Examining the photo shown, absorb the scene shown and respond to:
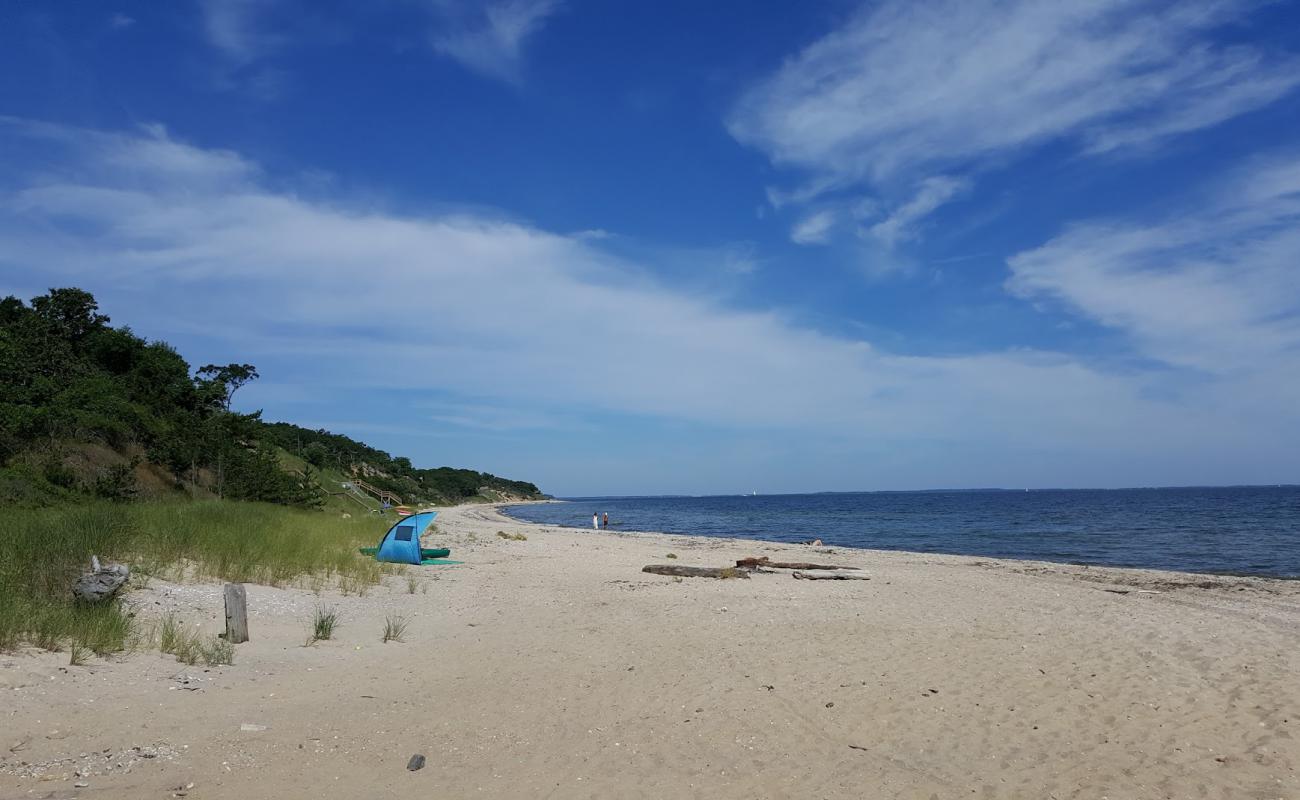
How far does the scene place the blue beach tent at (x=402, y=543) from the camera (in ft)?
62.0

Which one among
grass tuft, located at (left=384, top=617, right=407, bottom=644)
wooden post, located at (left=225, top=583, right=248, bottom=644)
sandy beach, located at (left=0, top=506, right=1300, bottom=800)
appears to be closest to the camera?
sandy beach, located at (left=0, top=506, right=1300, bottom=800)

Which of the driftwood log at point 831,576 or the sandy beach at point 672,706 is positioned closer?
the sandy beach at point 672,706

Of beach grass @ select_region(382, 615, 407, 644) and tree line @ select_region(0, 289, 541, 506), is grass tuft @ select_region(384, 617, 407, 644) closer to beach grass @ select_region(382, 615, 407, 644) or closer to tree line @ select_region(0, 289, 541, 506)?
beach grass @ select_region(382, 615, 407, 644)

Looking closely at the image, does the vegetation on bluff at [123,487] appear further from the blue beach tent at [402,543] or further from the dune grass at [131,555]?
the blue beach tent at [402,543]

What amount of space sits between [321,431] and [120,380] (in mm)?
52335

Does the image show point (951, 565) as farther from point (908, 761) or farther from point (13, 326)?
point (13, 326)

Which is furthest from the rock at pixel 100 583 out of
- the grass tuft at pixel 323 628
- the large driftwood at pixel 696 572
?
the large driftwood at pixel 696 572

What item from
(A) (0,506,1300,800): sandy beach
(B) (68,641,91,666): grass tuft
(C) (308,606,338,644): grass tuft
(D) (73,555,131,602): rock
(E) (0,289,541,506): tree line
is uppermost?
(E) (0,289,541,506): tree line

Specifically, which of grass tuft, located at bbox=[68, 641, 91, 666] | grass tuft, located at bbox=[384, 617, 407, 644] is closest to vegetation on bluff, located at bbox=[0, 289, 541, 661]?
grass tuft, located at bbox=[68, 641, 91, 666]

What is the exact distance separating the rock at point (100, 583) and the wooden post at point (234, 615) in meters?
1.12

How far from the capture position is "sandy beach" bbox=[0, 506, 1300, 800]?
5484mm

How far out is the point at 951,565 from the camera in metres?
24.2

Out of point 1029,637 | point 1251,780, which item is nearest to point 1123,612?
point 1029,637

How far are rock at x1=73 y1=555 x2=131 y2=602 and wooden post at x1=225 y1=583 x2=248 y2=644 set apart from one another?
1117mm
